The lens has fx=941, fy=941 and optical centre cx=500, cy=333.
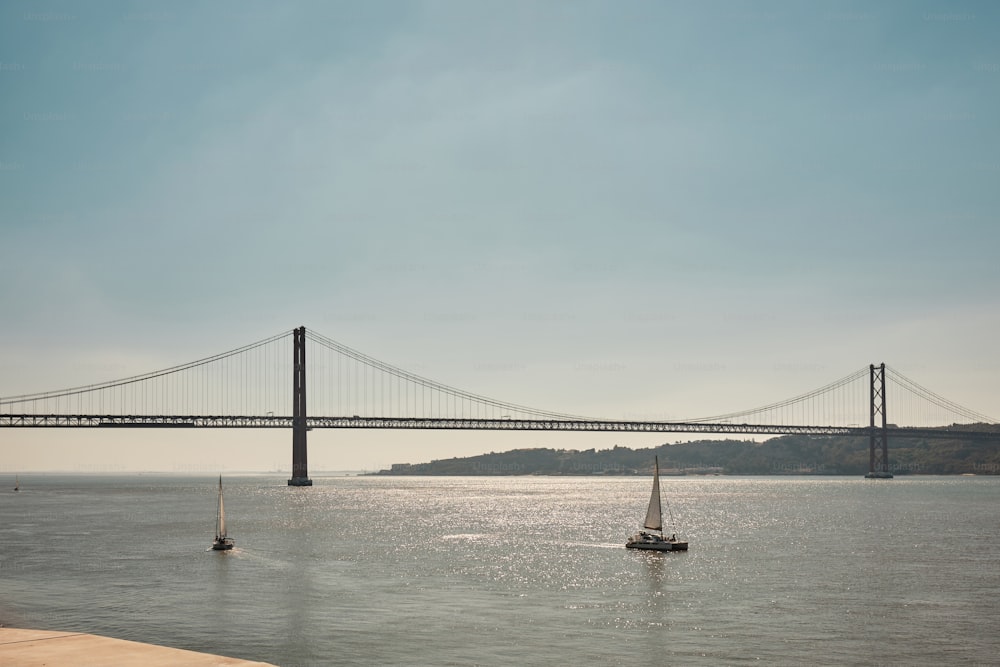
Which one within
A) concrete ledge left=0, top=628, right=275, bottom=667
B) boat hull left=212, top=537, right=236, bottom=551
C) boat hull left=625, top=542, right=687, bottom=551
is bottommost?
boat hull left=625, top=542, right=687, bottom=551

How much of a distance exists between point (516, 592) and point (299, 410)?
421 ft

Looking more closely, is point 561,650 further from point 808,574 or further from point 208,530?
point 208,530

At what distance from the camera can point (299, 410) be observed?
171 meters

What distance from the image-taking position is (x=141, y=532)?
84375 millimetres

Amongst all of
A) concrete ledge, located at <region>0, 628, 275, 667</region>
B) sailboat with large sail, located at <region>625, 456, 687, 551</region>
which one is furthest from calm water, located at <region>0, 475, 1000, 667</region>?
concrete ledge, located at <region>0, 628, 275, 667</region>

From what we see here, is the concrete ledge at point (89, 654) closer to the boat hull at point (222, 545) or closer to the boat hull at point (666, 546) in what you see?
the boat hull at point (222, 545)

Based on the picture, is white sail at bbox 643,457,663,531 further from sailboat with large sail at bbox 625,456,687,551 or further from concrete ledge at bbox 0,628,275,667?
concrete ledge at bbox 0,628,275,667

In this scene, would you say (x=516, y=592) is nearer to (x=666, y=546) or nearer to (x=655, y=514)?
(x=666, y=546)

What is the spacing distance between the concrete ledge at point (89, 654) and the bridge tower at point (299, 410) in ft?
471

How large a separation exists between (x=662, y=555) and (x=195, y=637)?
38.7 m

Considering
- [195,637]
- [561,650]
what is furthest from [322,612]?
[561,650]

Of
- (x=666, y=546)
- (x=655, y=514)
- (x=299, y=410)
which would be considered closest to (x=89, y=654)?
(x=666, y=546)

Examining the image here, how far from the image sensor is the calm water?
3503cm

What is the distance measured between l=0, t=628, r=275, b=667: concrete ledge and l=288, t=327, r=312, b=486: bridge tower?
14351cm
